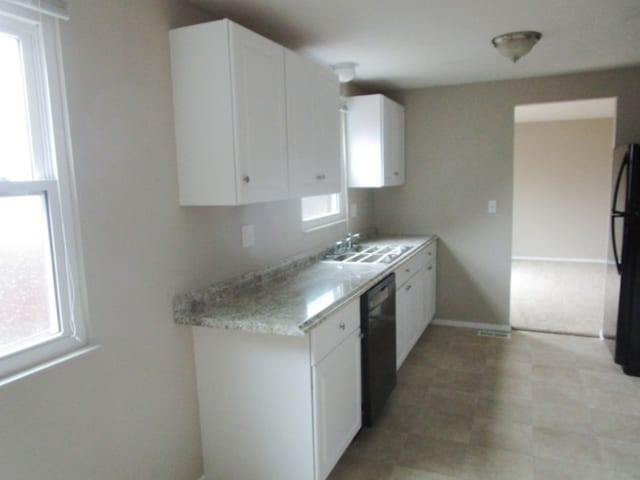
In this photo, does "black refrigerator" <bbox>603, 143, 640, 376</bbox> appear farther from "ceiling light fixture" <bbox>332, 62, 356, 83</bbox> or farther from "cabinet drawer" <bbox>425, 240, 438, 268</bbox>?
"ceiling light fixture" <bbox>332, 62, 356, 83</bbox>

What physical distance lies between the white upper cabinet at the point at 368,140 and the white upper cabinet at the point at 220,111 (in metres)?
1.80

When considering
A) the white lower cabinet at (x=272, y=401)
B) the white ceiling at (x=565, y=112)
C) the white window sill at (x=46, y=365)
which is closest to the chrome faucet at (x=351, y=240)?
the white lower cabinet at (x=272, y=401)

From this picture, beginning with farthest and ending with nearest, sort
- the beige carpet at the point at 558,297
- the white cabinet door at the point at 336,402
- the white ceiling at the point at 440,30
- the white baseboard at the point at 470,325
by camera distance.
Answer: the beige carpet at the point at 558,297 < the white baseboard at the point at 470,325 < the white ceiling at the point at 440,30 < the white cabinet door at the point at 336,402

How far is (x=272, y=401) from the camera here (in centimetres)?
203

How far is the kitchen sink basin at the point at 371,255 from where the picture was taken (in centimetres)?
327

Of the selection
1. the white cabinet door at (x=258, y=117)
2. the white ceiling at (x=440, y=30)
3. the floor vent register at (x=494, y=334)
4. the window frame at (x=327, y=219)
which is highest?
the white ceiling at (x=440, y=30)

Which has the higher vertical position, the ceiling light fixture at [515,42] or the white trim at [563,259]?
the ceiling light fixture at [515,42]

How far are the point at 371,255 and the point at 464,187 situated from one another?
1490 mm

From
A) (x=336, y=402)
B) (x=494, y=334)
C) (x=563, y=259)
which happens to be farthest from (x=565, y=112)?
(x=336, y=402)

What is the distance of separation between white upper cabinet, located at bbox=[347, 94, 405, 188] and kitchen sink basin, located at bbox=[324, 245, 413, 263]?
0.54 metres

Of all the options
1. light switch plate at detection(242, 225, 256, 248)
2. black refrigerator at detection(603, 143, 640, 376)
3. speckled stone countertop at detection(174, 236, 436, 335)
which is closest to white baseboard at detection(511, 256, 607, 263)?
black refrigerator at detection(603, 143, 640, 376)

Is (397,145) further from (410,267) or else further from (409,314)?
(409,314)

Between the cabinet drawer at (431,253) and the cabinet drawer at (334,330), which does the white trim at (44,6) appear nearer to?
the cabinet drawer at (334,330)

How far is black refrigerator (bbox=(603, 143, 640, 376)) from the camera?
3.20 m
